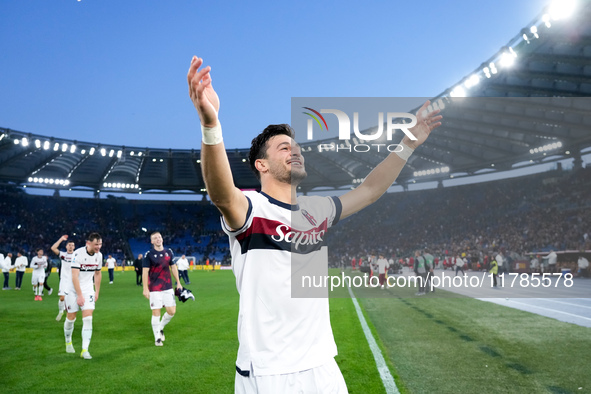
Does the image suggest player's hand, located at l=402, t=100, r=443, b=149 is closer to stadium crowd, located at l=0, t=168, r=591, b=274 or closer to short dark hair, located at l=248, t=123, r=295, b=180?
short dark hair, located at l=248, t=123, r=295, b=180

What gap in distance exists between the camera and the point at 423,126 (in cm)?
298

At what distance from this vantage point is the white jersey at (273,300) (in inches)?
79.0

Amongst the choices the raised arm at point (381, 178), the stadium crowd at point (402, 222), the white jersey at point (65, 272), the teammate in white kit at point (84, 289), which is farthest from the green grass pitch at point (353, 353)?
the raised arm at point (381, 178)

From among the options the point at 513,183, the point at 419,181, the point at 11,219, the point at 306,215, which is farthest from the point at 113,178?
the point at 306,215

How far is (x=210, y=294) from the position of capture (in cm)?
1923

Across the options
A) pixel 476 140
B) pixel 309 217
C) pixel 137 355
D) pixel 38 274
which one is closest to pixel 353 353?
pixel 137 355

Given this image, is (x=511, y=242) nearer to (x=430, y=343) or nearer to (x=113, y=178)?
(x=430, y=343)

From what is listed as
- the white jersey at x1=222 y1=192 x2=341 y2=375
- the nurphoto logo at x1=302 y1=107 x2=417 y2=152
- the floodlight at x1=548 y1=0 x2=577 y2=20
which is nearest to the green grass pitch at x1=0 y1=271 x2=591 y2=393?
the nurphoto logo at x1=302 y1=107 x2=417 y2=152

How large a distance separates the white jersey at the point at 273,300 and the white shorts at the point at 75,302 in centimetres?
746

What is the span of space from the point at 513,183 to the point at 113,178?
44753 mm

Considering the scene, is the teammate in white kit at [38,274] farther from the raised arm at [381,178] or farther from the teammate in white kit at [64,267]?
the raised arm at [381,178]

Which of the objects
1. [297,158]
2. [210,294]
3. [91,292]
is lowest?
[210,294]

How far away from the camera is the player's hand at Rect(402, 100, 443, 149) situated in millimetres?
2916

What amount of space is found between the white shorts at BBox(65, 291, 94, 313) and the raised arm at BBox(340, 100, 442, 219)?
7.40 metres
